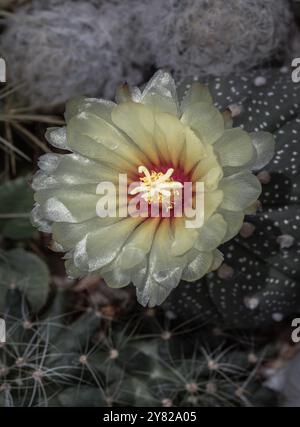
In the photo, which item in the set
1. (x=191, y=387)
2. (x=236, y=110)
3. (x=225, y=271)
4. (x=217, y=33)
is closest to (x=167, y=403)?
(x=191, y=387)

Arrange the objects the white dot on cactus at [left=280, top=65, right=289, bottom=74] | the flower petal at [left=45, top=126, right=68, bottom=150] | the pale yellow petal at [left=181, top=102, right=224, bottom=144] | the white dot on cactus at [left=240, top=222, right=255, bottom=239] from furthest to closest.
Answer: the white dot on cactus at [left=280, top=65, right=289, bottom=74], the white dot on cactus at [left=240, top=222, right=255, bottom=239], the flower petal at [left=45, top=126, right=68, bottom=150], the pale yellow petal at [left=181, top=102, right=224, bottom=144]

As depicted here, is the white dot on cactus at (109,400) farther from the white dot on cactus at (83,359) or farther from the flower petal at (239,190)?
the flower petal at (239,190)

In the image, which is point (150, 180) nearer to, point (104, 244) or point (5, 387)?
point (104, 244)

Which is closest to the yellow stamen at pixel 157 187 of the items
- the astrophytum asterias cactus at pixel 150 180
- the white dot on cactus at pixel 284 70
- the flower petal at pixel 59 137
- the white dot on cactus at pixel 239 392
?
the astrophytum asterias cactus at pixel 150 180

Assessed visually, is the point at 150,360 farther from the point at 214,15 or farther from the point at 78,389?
the point at 214,15

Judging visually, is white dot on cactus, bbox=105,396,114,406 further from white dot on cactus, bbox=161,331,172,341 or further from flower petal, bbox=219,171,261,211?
flower petal, bbox=219,171,261,211

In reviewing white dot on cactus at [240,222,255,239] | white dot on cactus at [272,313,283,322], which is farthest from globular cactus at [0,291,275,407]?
white dot on cactus at [240,222,255,239]
